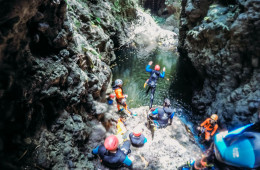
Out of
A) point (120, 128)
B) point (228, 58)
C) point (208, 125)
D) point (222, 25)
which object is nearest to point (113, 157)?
point (120, 128)

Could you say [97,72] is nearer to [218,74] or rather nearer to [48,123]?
[48,123]

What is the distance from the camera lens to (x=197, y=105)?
8477mm

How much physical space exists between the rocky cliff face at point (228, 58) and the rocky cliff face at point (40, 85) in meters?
5.17

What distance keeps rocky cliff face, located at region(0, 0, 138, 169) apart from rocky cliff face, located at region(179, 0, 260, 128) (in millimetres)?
5169

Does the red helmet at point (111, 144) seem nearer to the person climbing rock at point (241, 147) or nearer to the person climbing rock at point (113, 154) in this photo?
the person climbing rock at point (113, 154)

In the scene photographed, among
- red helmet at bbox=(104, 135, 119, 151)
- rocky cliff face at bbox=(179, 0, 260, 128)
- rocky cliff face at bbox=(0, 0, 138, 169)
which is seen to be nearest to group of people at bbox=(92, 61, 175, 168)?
red helmet at bbox=(104, 135, 119, 151)

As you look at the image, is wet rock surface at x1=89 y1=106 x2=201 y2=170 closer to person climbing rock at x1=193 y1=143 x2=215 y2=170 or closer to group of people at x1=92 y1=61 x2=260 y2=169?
group of people at x1=92 y1=61 x2=260 y2=169

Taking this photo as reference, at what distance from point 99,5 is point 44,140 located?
11289 mm

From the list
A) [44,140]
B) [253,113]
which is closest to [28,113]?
[44,140]

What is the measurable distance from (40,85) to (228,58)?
24.1 feet

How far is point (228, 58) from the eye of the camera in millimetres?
6590

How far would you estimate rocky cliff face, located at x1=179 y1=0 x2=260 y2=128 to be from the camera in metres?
5.33

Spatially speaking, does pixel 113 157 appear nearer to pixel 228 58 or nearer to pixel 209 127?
pixel 209 127

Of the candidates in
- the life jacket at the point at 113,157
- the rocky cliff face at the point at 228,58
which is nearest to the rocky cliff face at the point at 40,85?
the life jacket at the point at 113,157
